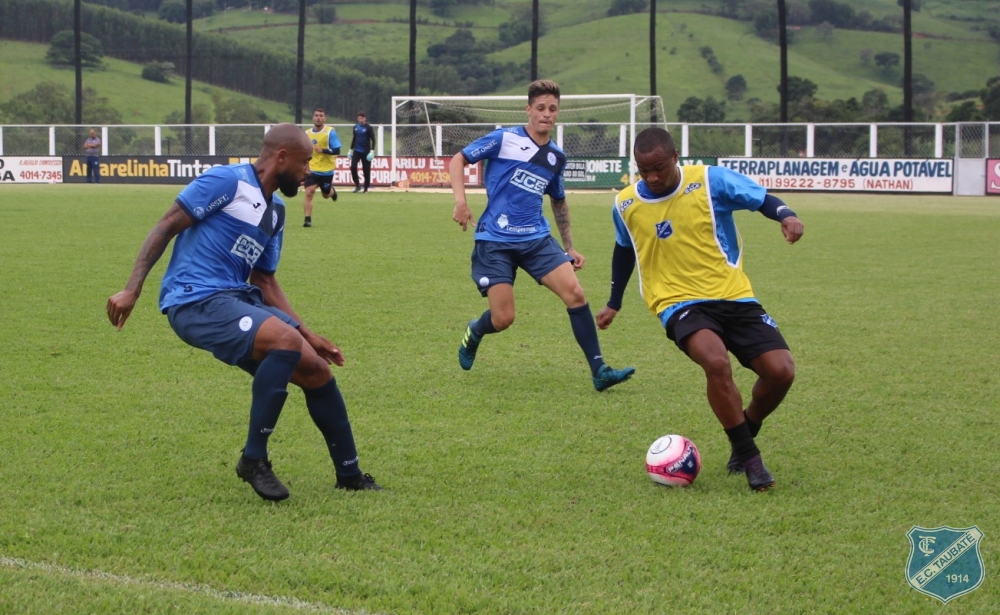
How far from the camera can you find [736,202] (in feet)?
17.5

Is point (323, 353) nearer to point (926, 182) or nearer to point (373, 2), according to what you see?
point (926, 182)

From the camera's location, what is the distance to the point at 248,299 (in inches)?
190

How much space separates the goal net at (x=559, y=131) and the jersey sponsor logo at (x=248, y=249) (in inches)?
1095

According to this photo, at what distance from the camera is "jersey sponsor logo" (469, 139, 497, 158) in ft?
25.4

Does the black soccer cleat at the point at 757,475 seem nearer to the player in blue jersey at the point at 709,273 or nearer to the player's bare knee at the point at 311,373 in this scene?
the player in blue jersey at the point at 709,273

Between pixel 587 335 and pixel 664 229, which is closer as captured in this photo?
pixel 664 229

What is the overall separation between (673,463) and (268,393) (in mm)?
1753

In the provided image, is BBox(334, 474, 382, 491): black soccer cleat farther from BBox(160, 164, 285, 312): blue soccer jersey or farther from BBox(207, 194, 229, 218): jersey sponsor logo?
BBox(207, 194, 229, 218): jersey sponsor logo

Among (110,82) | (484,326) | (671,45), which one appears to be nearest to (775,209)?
(484,326)

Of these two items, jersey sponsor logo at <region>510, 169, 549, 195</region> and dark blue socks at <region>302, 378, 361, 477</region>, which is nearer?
dark blue socks at <region>302, 378, 361, 477</region>

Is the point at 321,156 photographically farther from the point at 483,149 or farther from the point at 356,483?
the point at 356,483

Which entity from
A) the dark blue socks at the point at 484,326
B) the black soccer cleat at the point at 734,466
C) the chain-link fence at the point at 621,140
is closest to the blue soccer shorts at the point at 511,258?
the dark blue socks at the point at 484,326

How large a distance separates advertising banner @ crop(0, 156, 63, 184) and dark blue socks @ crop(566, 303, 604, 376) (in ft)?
108

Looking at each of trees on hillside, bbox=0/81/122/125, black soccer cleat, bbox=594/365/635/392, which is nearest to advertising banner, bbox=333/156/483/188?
trees on hillside, bbox=0/81/122/125
